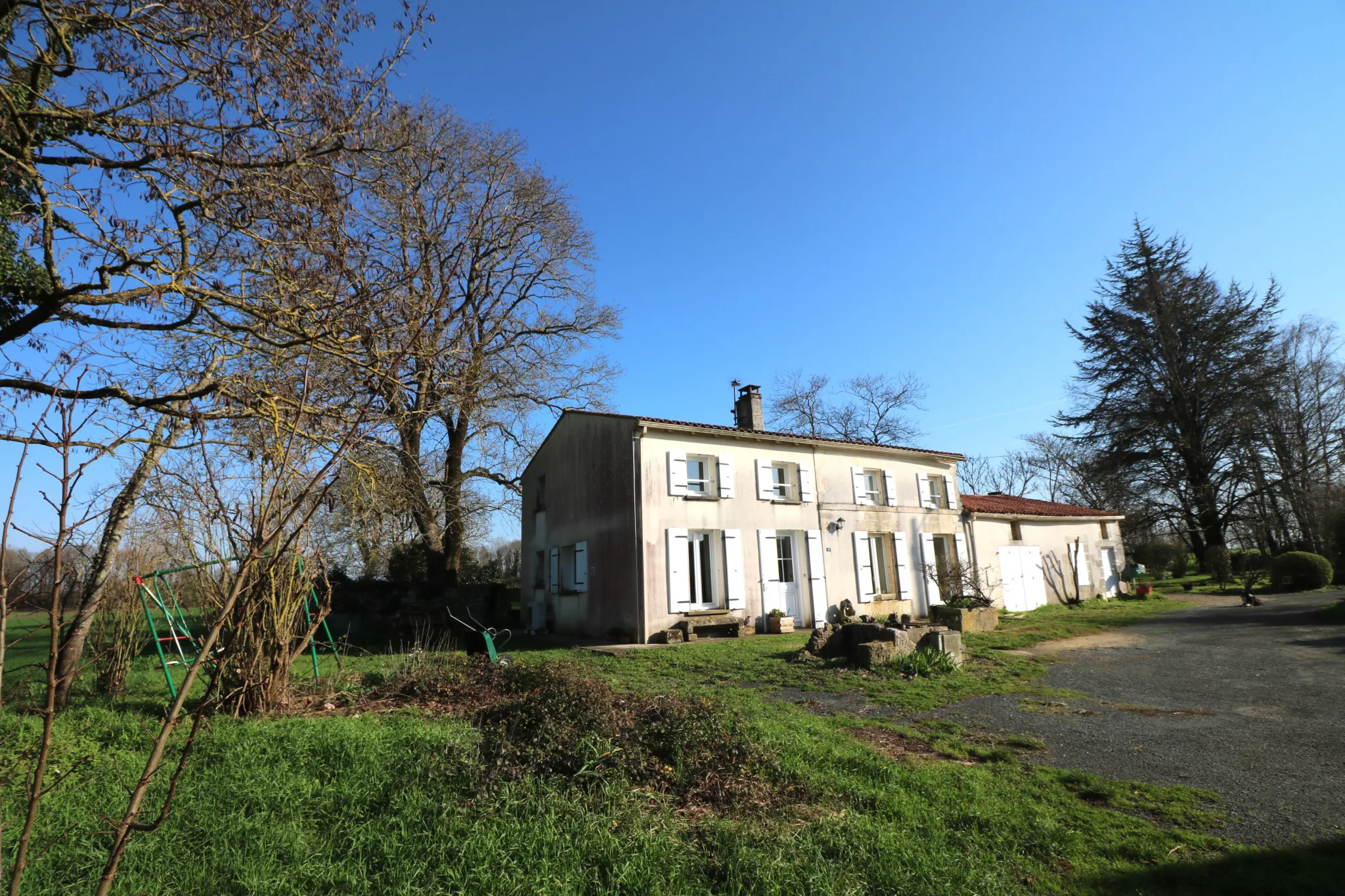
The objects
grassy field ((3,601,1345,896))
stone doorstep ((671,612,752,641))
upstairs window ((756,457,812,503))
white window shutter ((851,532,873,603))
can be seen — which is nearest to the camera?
grassy field ((3,601,1345,896))

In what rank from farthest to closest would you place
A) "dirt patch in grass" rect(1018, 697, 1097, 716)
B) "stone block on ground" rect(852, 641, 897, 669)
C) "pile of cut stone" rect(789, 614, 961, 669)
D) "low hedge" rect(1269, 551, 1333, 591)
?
"low hedge" rect(1269, 551, 1333, 591)
"pile of cut stone" rect(789, 614, 961, 669)
"stone block on ground" rect(852, 641, 897, 669)
"dirt patch in grass" rect(1018, 697, 1097, 716)

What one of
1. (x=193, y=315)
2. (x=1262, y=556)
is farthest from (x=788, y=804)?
(x=1262, y=556)

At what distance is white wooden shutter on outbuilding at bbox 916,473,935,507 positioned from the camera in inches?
730

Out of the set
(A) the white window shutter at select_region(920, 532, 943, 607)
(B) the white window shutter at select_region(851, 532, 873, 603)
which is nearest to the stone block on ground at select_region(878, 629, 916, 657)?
(B) the white window shutter at select_region(851, 532, 873, 603)

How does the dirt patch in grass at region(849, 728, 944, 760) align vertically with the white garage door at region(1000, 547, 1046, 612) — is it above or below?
below

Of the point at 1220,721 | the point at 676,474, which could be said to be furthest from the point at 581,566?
the point at 1220,721

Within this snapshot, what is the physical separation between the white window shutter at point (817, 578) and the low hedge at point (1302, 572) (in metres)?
15.7

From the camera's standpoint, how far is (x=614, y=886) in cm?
304

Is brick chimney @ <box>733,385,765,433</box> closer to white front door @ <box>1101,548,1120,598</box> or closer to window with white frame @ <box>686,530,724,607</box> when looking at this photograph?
window with white frame @ <box>686,530,724,607</box>

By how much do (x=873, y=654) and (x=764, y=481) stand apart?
665cm

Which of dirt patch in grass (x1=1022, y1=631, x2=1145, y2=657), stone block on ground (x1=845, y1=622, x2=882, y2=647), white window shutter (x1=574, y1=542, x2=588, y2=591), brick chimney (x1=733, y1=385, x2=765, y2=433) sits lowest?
dirt patch in grass (x1=1022, y1=631, x2=1145, y2=657)

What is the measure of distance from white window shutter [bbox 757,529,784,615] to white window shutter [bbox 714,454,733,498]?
1171mm

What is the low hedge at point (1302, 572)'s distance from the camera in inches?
786

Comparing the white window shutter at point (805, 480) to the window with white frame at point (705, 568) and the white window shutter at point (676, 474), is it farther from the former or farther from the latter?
the white window shutter at point (676, 474)
